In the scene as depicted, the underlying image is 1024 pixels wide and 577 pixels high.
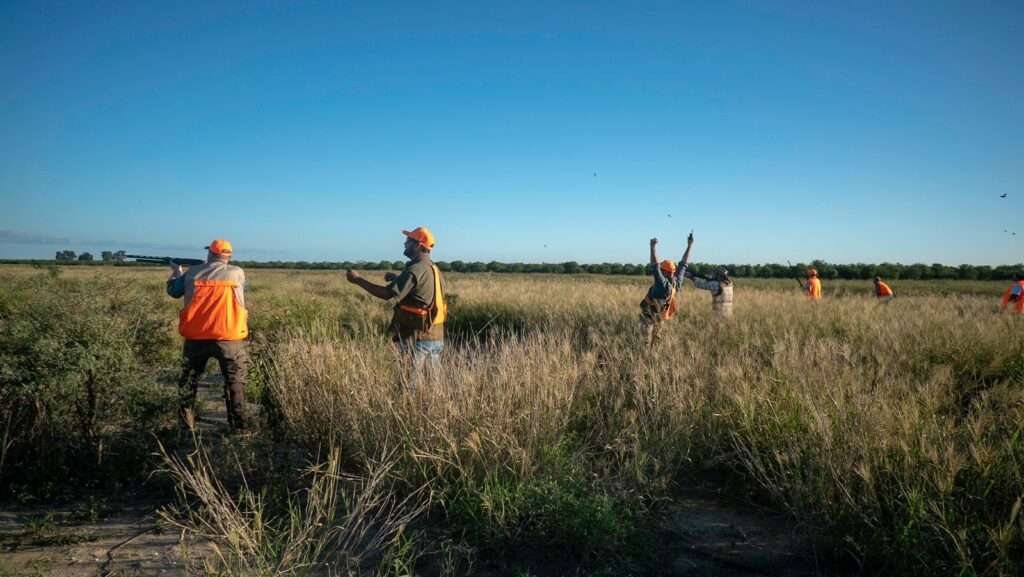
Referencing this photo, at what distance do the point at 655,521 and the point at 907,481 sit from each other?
1497mm

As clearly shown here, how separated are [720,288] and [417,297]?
23.2ft

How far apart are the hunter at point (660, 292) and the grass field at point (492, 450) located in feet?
10.3

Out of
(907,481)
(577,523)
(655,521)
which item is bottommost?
(655,521)

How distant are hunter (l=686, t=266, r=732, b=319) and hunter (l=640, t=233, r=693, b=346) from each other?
1.21m

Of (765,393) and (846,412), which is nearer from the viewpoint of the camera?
(846,412)

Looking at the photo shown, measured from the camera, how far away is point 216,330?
509 centimetres

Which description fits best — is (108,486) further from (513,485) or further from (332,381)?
(513,485)

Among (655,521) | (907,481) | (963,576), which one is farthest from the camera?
(655,521)

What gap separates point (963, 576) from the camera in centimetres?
234

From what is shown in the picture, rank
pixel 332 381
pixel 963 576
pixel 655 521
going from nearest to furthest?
1. pixel 963 576
2. pixel 655 521
3. pixel 332 381

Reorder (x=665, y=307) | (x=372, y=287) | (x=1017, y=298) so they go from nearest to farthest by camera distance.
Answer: (x=372, y=287) → (x=665, y=307) → (x=1017, y=298)

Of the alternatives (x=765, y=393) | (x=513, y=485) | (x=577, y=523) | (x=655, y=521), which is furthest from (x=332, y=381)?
(x=765, y=393)

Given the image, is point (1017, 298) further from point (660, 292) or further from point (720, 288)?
point (660, 292)

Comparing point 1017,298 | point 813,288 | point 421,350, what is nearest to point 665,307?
point 421,350
